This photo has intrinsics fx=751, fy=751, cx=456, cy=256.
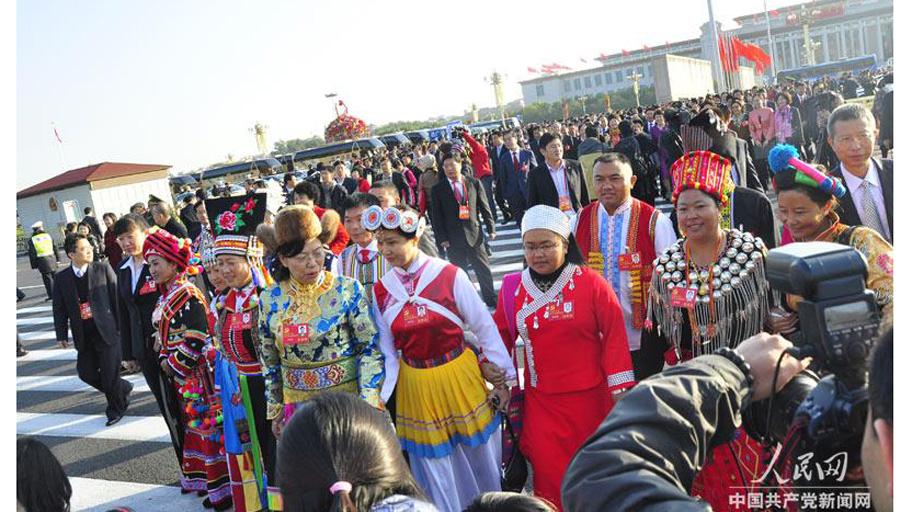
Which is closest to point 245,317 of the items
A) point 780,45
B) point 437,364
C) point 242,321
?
point 242,321

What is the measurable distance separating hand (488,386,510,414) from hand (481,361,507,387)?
3cm

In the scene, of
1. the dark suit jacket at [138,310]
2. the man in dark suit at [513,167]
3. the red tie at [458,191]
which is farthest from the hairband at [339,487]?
the man in dark suit at [513,167]

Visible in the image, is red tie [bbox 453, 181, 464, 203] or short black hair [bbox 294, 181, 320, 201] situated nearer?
short black hair [bbox 294, 181, 320, 201]

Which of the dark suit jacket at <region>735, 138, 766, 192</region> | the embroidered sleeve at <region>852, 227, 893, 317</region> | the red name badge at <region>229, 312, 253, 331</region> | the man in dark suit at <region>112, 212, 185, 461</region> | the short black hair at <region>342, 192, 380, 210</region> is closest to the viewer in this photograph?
the embroidered sleeve at <region>852, 227, 893, 317</region>

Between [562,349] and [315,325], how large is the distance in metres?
1.21

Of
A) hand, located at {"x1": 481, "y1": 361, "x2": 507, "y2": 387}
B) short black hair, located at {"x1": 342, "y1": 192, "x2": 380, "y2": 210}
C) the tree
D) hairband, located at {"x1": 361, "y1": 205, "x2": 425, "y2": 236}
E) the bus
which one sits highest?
the tree

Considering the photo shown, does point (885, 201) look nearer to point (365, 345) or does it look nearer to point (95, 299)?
point (365, 345)

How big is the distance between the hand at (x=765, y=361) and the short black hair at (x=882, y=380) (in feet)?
0.97

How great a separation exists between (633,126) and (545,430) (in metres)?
12.9

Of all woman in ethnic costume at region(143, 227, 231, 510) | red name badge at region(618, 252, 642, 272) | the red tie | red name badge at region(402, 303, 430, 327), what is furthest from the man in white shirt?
the red tie

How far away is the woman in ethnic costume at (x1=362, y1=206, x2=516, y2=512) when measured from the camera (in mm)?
3771

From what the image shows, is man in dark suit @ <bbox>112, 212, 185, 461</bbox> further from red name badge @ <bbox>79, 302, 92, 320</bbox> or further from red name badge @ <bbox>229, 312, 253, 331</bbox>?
red name badge @ <bbox>79, 302, 92, 320</bbox>

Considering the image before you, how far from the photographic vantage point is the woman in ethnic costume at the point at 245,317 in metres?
4.25

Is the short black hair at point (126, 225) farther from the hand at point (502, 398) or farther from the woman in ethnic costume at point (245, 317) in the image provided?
the hand at point (502, 398)
